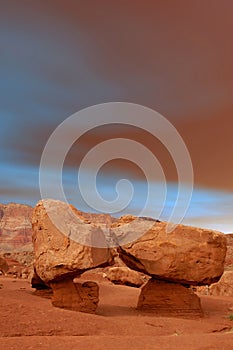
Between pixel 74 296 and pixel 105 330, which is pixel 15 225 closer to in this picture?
pixel 74 296

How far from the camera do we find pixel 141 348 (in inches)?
356

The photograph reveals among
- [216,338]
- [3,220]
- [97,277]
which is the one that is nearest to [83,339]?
[216,338]

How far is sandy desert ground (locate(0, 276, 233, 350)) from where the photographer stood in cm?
922

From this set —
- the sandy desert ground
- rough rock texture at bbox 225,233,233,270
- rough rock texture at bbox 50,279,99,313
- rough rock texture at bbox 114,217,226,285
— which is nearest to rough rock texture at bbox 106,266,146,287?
the sandy desert ground

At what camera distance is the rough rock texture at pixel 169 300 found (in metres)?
17.2

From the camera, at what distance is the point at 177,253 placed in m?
17.3

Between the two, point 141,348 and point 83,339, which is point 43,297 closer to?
point 83,339

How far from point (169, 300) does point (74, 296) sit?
420cm

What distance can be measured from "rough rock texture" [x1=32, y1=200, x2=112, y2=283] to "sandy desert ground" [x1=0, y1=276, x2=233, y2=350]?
1.73 m

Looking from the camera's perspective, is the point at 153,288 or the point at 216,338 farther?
the point at 153,288

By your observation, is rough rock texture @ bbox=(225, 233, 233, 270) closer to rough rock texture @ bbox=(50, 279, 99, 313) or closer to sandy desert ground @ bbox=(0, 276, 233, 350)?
sandy desert ground @ bbox=(0, 276, 233, 350)

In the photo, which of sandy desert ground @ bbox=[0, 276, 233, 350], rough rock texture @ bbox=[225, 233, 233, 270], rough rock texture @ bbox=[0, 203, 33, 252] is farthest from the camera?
rough rock texture @ bbox=[0, 203, 33, 252]

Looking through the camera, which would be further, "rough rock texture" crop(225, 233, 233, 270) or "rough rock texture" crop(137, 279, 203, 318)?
"rough rock texture" crop(225, 233, 233, 270)

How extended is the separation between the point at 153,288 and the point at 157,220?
2.89 m
